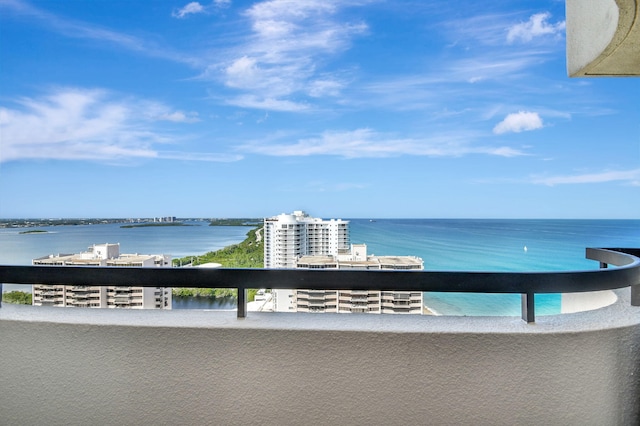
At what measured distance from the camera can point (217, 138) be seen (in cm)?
1845

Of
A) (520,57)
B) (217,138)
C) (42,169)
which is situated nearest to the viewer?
(42,169)

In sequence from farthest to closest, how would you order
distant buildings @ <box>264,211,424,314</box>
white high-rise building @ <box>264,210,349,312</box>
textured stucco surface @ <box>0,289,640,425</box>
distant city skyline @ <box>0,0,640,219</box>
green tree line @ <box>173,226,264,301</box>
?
distant city skyline @ <box>0,0,640,219</box>
white high-rise building @ <box>264,210,349,312</box>
green tree line @ <box>173,226,264,301</box>
distant buildings @ <box>264,211,424,314</box>
textured stucco surface @ <box>0,289,640,425</box>

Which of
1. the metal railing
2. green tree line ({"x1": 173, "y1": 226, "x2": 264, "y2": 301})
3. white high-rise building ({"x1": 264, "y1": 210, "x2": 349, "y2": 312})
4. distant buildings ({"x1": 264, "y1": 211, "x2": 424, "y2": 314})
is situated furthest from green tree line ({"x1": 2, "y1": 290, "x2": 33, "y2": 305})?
white high-rise building ({"x1": 264, "y1": 210, "x2": 349, "y2": 312})

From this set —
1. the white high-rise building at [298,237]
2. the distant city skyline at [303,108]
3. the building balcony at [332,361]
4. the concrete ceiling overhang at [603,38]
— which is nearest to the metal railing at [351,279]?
the building balcony at [332,361]

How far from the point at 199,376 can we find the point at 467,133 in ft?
64.0

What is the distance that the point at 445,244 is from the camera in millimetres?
6070

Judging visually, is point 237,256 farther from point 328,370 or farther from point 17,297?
point 328,370

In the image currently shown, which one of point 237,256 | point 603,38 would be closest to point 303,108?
point 237,256

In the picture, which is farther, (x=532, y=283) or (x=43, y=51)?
(x=43, y=51)

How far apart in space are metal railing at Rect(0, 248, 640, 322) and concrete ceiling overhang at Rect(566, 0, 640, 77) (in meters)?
1.09

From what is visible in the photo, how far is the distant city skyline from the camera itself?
13000 mm

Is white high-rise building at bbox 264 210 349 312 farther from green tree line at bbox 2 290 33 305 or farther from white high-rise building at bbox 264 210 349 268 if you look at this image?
green tree line at bbox 2 290 33 305

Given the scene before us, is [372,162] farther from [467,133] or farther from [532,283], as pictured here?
[532,283]

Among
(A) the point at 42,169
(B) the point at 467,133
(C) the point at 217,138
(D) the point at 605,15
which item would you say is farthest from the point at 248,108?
(D) the point at 605,15
